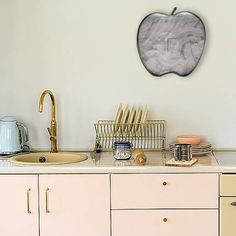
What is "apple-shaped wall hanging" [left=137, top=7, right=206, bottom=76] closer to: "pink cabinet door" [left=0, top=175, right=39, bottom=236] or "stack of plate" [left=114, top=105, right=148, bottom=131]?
"stack of plate" [left=114, top=105, right=148, bottom=131]

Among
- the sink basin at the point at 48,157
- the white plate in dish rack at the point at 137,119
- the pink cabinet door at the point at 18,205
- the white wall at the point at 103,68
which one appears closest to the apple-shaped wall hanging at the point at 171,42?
the white wall at the point at 103,68

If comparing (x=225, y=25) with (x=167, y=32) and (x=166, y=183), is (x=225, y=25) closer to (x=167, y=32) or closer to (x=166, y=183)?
(x=167, y=32)

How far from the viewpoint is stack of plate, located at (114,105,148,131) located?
9.99ft

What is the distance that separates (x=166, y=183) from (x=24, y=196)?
76cm

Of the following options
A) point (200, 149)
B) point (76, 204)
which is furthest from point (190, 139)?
point (76, 204)

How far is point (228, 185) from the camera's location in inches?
101

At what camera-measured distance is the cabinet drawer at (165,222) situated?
2.60 m

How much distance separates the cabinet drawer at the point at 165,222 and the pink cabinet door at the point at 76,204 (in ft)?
0.26

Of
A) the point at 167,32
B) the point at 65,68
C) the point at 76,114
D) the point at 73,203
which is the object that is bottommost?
the point at 73,203

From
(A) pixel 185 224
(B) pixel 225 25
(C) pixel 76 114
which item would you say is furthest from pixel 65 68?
(A) pixel 185 224

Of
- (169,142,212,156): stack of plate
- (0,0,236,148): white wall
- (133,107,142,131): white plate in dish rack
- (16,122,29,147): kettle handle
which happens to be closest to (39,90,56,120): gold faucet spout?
(0,0,236,148): white wall

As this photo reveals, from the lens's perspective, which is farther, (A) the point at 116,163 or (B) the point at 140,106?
(B) the point at 140,106

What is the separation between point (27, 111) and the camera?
319 centimetres

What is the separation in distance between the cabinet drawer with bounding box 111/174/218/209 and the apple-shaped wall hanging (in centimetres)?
79
